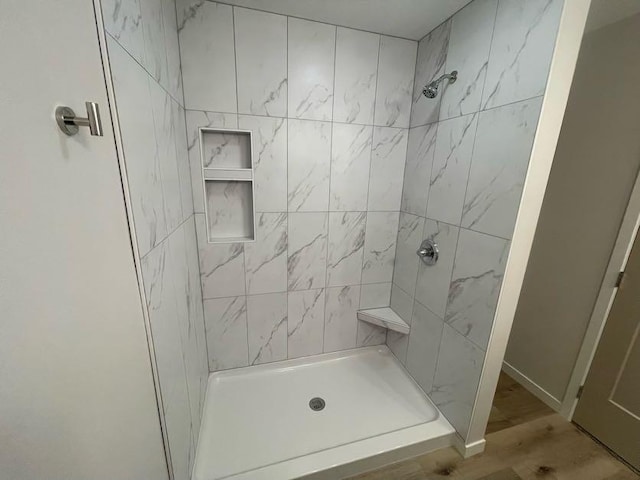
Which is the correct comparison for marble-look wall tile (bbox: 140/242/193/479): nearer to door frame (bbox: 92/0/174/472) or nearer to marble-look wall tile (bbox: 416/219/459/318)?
door frame (bbox: 92/0/174/472)

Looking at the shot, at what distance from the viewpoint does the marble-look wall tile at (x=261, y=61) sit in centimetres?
136

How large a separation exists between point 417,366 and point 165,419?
1.53 meters

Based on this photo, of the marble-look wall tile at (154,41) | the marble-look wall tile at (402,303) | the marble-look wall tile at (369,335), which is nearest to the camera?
the marble-look wall tile at (154,41)

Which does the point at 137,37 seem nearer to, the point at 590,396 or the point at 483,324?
the point at 483,324

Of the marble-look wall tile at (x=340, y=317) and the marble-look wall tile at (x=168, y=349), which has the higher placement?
the marble-look wall tile at (x=168, y=349)

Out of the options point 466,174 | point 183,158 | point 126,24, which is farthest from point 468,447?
point 126,24

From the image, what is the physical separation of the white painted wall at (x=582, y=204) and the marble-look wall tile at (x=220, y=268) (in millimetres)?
2076

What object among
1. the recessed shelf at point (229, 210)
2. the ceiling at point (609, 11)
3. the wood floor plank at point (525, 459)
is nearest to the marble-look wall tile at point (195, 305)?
the recessed shelf at point (229, 210)

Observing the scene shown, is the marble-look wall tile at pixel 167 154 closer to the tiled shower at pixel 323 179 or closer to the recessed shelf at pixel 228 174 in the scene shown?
the tiled shower at pixel 323 179

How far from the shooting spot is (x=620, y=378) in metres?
1.39

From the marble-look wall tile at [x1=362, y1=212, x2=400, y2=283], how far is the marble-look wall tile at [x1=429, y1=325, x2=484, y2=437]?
2.02 feet

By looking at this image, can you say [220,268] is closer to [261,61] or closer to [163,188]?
[163,188]

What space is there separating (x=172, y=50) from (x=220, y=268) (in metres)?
1.16

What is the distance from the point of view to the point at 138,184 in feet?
2.25
